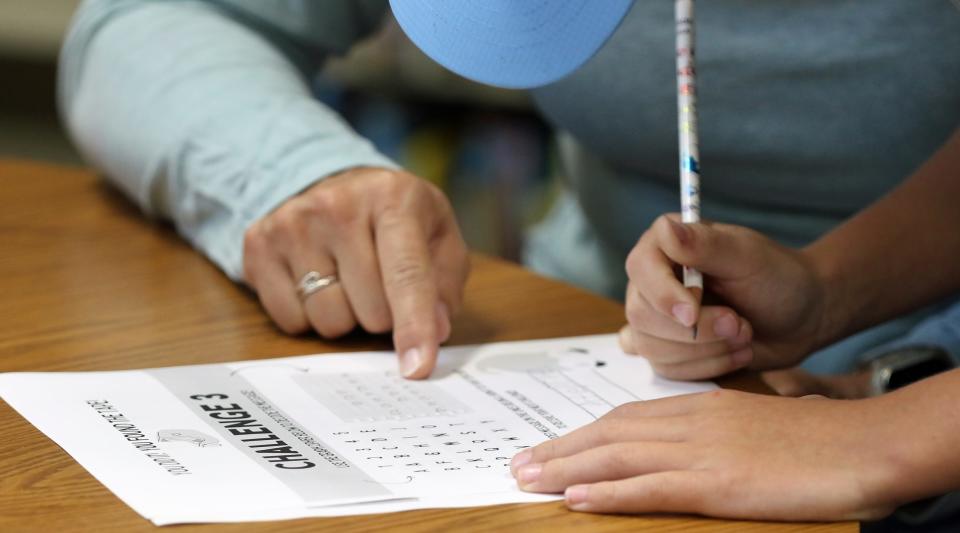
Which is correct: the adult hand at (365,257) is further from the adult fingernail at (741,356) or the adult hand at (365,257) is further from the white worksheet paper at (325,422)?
the adult fingernail at (741,356)

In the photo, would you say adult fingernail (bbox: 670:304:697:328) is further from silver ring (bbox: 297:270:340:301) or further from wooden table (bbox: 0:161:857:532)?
silver ring (bbox: 297:270:340:301)

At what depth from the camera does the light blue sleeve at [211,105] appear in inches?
35.7

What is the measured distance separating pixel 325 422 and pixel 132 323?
221 millimetres

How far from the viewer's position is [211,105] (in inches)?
38.1

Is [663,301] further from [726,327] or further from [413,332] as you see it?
[413,332]

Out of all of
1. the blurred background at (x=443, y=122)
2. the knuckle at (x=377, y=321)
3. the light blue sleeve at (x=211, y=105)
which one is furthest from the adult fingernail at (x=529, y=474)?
the blurred background at (x=443, y=122)

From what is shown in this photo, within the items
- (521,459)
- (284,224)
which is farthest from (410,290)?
(521,459)

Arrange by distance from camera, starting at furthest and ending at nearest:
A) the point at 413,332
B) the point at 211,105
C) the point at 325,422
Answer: the point at 211,105 < the point at 413,332 < the point at 325,422

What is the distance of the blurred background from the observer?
92.7 inches

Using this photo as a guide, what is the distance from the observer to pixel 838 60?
0.94 metres

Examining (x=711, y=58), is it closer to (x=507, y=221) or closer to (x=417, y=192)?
(x=417, y=192)

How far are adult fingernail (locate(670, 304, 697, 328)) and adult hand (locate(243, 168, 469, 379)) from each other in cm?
17

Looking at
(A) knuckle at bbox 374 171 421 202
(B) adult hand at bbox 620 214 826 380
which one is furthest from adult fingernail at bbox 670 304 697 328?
(A) knuckle at bbox 374 171 421 202

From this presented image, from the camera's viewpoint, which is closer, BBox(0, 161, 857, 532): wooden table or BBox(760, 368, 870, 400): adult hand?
BBox(0, 161, 857, 532): wooden table
